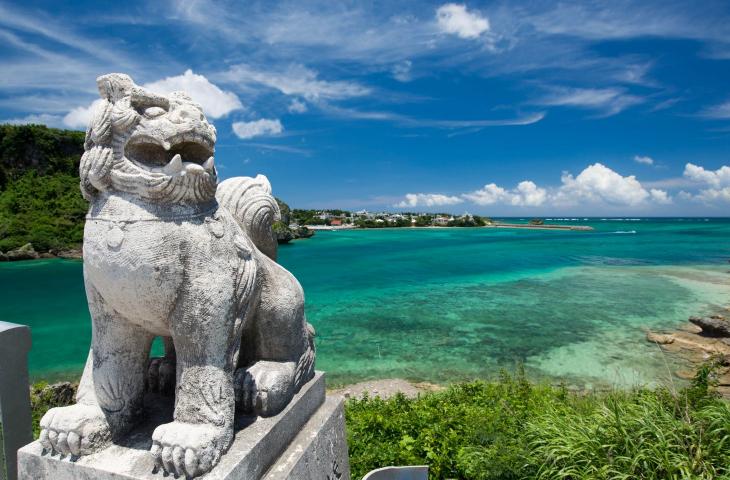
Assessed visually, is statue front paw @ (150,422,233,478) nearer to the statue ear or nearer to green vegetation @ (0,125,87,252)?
the statue ear

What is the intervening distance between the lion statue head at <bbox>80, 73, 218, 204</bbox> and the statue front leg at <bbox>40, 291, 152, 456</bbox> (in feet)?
1.81

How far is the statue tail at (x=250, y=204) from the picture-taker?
2.35m

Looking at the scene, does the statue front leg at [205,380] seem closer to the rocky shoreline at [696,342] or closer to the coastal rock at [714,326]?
the rocky shoreline at [696,342]

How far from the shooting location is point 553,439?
12.2 feet

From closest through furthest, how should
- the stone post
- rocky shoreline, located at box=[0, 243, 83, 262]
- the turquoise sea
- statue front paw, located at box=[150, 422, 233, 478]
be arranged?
statue front paw, located at box=[150, 422, 233, 478]
the stone post
the turquoise sea
rocky shoreline, located at box=[0, 243, 83, 262]

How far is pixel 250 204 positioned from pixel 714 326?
45.0 feet

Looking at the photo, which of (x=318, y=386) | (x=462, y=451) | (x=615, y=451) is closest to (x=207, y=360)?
(x=318, y=386)

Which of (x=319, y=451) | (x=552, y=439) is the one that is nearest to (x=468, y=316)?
(x=552, y=439)

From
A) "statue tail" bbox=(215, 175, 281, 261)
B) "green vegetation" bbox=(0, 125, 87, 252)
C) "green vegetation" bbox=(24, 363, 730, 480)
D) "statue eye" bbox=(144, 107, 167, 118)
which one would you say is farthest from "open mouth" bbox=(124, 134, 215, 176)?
"green vegetation" bbox=(0, 125, 87, 252)

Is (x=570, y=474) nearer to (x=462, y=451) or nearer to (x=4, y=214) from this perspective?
(x=462, y=451)

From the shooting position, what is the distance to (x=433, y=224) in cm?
10606

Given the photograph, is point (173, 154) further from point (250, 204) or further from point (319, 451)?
point (319, 451)

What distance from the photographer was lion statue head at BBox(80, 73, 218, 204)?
5.64 ft

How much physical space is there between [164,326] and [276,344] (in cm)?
61
